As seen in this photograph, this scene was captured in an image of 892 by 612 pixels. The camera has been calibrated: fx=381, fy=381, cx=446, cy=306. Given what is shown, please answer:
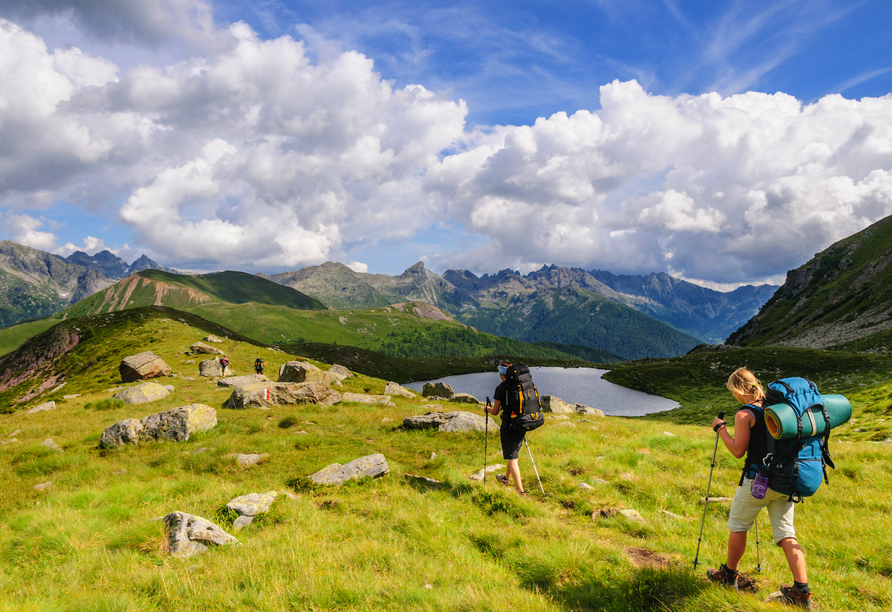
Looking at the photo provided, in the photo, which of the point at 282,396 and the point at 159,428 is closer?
the point at 159,428

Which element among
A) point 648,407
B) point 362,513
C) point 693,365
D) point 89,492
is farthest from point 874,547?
point 693,365

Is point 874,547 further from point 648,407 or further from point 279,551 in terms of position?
point 648,407

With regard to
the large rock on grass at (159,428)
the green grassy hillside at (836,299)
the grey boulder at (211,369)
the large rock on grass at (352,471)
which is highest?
the green grassy hillside at (836,299)

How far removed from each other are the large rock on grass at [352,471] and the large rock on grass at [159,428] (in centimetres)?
878

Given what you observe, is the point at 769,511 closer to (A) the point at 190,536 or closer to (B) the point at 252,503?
(A) the point at 190,536

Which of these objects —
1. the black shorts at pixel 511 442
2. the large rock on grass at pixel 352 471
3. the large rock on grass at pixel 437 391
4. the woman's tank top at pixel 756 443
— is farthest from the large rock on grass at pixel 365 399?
the woman's tank top at pixel 756 443

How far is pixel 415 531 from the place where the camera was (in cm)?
847

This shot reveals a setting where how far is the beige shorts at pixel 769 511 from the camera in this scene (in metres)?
6.15

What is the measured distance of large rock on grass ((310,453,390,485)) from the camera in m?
12.1

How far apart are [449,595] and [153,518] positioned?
7789 mm

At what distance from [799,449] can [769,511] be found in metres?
1.22

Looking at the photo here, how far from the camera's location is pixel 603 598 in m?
6.03

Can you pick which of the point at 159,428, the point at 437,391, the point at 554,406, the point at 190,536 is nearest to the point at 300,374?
the point at 437,391

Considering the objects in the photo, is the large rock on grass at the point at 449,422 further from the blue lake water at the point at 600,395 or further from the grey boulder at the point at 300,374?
the blue lake water at the point at 600,395
